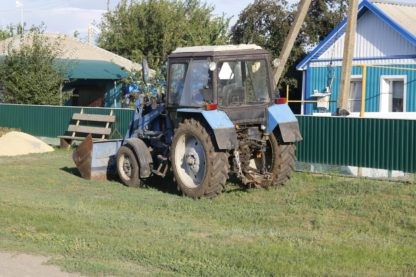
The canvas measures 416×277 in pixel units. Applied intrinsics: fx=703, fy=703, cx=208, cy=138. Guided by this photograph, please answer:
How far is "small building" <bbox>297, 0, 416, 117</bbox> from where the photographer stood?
22797 millimetres

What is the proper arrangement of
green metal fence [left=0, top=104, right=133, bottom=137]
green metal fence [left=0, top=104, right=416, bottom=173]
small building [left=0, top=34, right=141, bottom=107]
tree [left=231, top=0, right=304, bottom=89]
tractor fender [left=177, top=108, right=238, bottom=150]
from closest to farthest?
tractor fender [left=177, top=108, right=238, bottom=150] → green metal fence [left=0, top=104, right=416, bottom=173] → green metal fence [left=0, top=104, right=133, bottom=137] → small building [left=0, top=34, right=141, bottom=107] → tree [left=231, top=0, right=304, bottom=89]

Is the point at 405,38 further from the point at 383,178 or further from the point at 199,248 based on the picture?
the point at 199,248

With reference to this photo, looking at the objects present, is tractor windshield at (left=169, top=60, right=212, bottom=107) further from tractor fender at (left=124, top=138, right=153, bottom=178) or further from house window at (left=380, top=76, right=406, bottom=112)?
house window at (left=380, top=76, right=406, bottom=112)

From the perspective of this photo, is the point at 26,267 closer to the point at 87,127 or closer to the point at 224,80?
the point at 224,80

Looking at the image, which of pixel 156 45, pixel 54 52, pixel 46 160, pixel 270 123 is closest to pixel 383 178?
pixel 270 123

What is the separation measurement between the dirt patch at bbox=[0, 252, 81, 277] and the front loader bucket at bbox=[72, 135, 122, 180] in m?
5.94

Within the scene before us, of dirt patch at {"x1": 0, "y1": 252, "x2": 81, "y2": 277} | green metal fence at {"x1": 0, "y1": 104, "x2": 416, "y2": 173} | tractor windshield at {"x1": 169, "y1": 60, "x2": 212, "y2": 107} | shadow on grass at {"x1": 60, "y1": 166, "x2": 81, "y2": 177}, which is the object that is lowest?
dirt patch at {"x1": 0, "y1": 252, "x2": 81, "y2": 277}

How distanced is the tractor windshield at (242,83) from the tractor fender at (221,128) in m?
0.38

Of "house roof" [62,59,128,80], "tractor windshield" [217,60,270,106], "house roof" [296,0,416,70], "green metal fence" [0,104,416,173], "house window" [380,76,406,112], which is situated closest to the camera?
"tractor windshield" [217,60,270,106]

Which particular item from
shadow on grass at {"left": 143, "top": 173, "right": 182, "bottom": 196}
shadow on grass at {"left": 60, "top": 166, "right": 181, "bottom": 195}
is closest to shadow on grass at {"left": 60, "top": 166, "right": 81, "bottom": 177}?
shadow on grass at {"left": 60, "top": 166, "right": 181, "bottom": 195}

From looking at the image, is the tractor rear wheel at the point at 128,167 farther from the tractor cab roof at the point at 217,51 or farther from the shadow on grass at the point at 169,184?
the tractor cab roof at the point at 217,51

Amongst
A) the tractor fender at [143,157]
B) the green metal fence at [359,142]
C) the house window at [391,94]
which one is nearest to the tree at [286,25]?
the house window at [391,94]

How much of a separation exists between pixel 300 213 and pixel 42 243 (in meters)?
3.83

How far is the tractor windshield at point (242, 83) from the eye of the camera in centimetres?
1180
